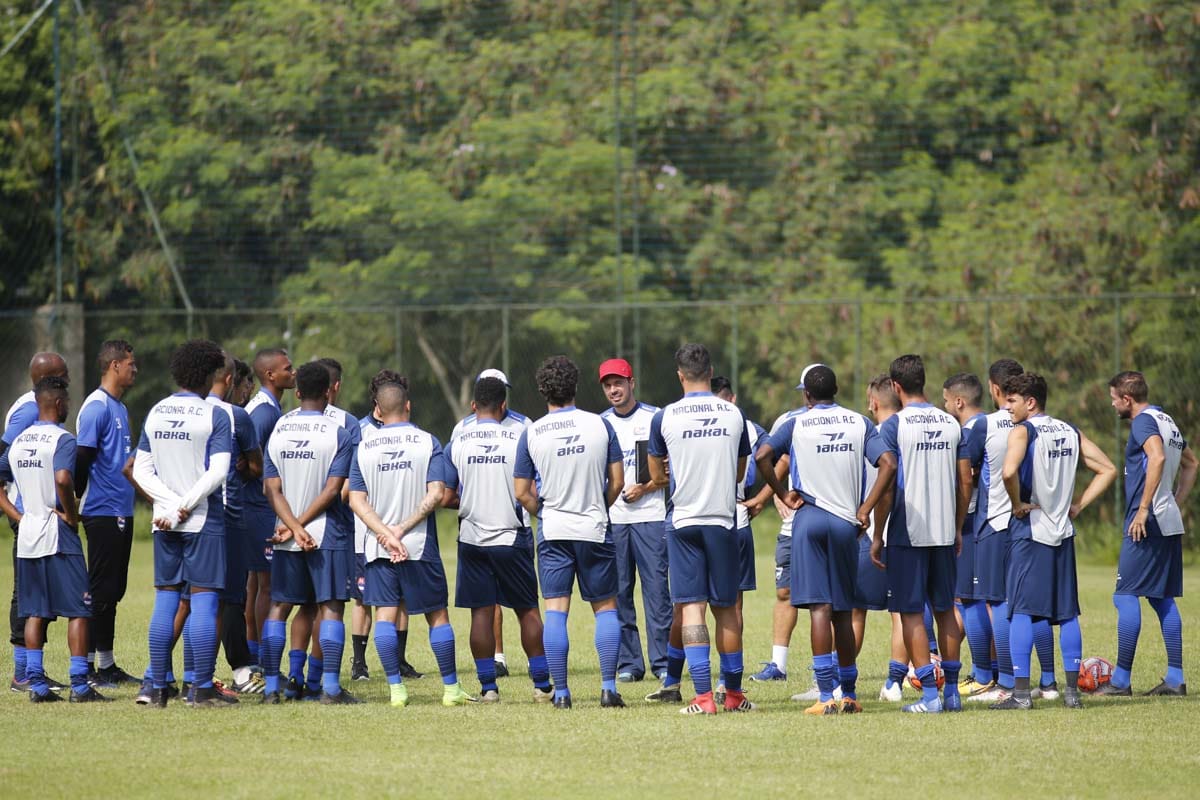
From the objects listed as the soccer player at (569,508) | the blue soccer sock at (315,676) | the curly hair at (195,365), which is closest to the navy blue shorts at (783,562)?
the soccer player at (569,508)

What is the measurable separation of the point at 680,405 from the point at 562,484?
2.69ft

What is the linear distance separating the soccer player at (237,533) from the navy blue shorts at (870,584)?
369 centimetres

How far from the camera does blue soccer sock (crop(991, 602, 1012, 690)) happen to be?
948cm

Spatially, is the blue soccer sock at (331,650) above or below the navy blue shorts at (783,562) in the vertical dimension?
below

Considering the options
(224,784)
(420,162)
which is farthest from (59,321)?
(224,784)

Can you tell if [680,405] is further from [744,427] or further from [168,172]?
[168,172]

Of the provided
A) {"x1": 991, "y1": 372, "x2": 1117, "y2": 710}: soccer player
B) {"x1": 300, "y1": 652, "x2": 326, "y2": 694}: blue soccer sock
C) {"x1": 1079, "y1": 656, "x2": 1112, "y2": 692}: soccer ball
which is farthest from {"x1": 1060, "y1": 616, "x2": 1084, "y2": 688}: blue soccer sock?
{"x1": 300, "y1": 652, "x2": 326, "y2": 694}: blue soccer sock

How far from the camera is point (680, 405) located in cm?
870

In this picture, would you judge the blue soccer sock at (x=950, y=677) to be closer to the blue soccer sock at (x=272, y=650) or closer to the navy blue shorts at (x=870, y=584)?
the navy blue shorts at (x=870, y=584)

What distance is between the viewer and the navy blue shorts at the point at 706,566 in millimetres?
8602

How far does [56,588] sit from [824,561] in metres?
4.59

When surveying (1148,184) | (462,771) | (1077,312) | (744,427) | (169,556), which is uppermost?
(1148,184)

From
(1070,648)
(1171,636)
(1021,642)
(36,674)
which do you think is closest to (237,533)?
(36,674)

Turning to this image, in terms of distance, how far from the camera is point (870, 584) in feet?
30.2
